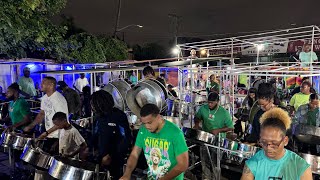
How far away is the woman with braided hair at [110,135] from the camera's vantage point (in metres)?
2.54

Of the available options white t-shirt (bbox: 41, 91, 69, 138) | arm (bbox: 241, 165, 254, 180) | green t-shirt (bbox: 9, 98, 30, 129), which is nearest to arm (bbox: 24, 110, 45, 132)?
white t-shirt (bbox: 41, 91, 69, 138)

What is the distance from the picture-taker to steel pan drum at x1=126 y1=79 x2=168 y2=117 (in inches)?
138

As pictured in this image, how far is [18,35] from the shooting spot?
4.70 meters

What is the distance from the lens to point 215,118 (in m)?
3.54

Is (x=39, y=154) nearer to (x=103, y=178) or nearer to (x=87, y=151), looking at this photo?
(x=87, y=151)

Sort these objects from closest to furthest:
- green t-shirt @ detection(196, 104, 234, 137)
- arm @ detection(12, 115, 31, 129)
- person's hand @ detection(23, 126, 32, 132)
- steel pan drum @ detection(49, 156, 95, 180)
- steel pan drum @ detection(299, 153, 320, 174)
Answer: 1. steel pan drum @ detection(49, 156, 95, 180)
2. steel pan drum @ detection(299, 153, 320, 174)
3. green t-shirt @ detection(196, 104, 234, 137)
4. person's hand @ detection(23, 126, 32, 132)
5. arm @ detection(12, 115, 31, 129)

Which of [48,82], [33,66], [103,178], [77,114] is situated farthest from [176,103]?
[33,66]

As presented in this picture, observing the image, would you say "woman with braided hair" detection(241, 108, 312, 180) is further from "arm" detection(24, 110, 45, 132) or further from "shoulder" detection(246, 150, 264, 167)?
"arm" detection(24, 110, 45, 132)

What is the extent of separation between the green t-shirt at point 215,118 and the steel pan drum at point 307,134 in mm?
730

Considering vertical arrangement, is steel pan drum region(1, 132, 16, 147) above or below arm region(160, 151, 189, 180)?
below

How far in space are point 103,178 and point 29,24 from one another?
141 inches

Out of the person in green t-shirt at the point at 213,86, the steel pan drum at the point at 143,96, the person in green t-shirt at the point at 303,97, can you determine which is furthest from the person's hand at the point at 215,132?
the person in green t-shirt at the point at 213,86

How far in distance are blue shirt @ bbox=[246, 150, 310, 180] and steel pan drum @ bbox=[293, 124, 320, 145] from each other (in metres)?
2.17

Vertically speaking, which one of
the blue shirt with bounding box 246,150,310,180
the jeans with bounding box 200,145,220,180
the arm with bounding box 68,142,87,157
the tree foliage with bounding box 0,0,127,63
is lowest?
the jeans with bounding box 200,145,220,180
